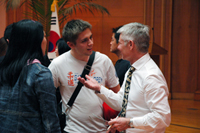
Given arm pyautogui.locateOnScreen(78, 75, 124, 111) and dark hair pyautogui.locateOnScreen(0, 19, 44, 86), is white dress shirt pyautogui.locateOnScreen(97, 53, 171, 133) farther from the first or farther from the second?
dark hair pyautogui.locateOnScreen(0, 19, 44, 86)

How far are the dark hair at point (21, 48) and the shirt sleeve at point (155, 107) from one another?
2.39 ft

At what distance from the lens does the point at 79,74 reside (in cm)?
217

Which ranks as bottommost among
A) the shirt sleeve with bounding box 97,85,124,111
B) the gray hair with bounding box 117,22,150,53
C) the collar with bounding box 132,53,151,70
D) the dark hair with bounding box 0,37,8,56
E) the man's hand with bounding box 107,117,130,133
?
the man's hand with bounding box 107,117,130,133

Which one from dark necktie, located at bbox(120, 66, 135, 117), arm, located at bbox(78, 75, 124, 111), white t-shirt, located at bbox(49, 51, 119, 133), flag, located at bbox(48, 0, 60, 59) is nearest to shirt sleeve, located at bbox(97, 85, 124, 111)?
arm, located at bbox(78, 75, 124, 111)

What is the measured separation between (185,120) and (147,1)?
3889 mm

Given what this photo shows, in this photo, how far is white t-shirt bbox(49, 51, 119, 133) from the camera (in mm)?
2082

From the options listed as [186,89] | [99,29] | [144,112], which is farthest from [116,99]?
[186,89]

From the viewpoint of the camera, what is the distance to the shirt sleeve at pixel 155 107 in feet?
4.96

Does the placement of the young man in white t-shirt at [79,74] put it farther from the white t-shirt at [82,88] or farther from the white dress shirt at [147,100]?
the white dress shirt at [147,100]

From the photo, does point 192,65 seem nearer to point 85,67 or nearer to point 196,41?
point 196,41

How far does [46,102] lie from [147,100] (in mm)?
634

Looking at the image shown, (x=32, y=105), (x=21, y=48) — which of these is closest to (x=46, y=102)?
(x=32, y=105)

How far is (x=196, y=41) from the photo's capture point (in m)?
7.56

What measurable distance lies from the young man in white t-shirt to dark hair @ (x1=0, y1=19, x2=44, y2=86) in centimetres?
70
